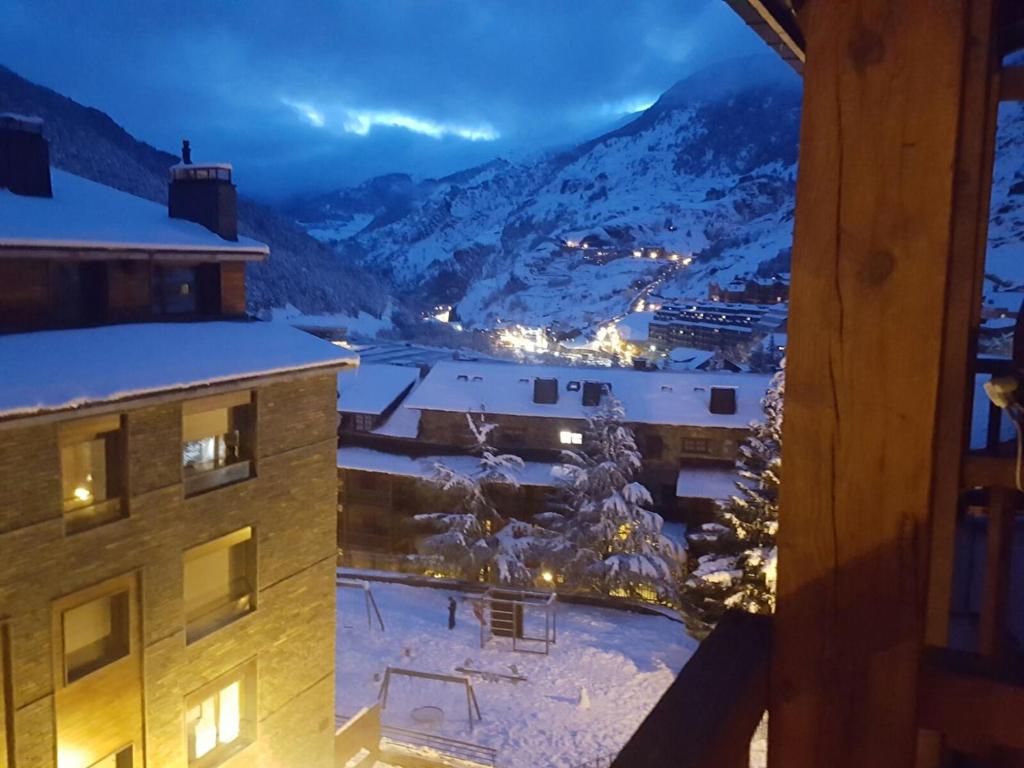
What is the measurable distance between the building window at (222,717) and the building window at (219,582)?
0.81 meters

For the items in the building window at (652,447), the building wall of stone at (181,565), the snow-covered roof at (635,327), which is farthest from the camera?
the snow-covered roof at (635,327)

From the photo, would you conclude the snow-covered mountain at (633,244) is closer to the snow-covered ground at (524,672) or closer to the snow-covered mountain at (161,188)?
the snow-covered mountain at (161,188)

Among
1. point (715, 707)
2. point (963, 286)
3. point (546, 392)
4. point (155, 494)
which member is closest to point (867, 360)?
point (963, 286)

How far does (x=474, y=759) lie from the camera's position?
1413 centimetres

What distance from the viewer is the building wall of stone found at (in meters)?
7.97

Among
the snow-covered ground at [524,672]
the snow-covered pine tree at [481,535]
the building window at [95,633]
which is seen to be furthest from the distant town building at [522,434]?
the building window at [95,633]

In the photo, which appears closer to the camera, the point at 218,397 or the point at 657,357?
the point at 218,397

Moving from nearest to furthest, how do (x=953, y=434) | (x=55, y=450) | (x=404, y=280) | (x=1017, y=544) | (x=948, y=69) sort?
(x=948, y=69) → (x=953, y=434) → (x=1017, y=544) → (x=55, y=450) → (x=404, y=280)

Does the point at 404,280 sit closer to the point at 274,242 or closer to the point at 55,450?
the point at 274,242

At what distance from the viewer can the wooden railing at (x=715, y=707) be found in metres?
1.15

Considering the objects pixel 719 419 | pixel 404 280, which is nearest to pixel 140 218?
pixel 719 419

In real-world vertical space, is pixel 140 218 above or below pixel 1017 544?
above

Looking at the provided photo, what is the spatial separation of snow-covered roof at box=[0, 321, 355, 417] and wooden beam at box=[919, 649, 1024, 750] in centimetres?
803

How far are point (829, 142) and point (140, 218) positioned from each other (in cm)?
1205
